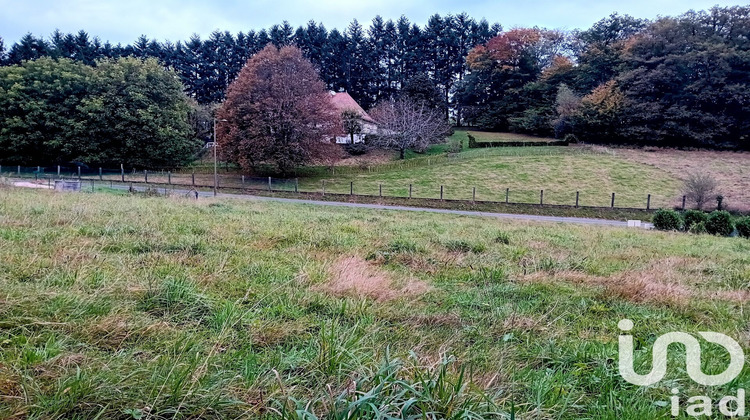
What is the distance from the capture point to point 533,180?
31141 millimetres

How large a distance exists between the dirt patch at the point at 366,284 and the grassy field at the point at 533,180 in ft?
73.6

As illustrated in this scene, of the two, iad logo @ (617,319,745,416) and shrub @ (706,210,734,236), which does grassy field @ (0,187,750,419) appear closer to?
iad logo @ (617,319,745,416)

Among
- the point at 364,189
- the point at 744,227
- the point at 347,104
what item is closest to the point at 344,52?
the point at 347,104

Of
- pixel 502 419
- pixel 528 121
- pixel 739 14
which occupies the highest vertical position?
pixel 739 14

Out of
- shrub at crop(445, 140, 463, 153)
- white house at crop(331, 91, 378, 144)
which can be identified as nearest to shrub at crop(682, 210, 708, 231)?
shrub at crop(445, 140, 463, 153)

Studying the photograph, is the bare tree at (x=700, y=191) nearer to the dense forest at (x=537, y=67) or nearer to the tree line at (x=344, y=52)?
the dense forest at (x=537, y=67)

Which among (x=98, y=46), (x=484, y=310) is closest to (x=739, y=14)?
(x=484, y=310)

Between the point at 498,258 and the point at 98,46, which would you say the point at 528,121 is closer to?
the point at 498,258

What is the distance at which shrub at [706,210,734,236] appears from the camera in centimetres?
1603

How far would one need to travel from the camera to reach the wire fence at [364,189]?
82.1ft

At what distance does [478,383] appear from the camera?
209 centimetres

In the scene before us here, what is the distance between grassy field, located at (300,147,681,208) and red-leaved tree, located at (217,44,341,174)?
295 cm

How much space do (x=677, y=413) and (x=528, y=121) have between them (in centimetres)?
5502

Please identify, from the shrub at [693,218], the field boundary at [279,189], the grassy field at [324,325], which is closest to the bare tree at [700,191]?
the field boundary at [279,189]
